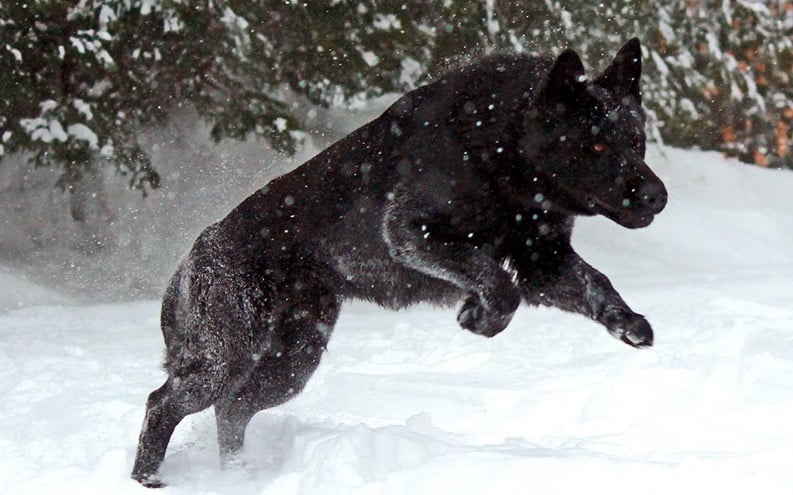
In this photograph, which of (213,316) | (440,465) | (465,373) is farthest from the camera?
(465,373)

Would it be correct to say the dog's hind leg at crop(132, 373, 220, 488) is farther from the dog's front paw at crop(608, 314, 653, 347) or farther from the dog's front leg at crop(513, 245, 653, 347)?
the dog's front paw at crop(608, 314, 653, 347)

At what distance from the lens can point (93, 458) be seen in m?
4.51

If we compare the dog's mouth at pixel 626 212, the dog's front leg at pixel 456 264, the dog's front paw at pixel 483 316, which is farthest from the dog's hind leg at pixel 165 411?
the dog's mouth at pixel 626 212

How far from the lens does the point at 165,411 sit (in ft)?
14.2

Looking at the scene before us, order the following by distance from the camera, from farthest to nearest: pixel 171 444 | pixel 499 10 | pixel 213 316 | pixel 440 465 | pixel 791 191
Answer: pixel 791 191 < pixel 499 10 < pixel 171 444 < pixel 213 316 < pixel 440 465

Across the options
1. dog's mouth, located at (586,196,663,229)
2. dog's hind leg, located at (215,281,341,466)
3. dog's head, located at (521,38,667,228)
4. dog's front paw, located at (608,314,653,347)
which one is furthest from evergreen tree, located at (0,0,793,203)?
dog's front paw, located at (608,314,653,347)

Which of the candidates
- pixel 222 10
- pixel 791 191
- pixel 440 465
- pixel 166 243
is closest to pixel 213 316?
pixel 440 465

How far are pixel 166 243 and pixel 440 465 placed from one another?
7.02 meters

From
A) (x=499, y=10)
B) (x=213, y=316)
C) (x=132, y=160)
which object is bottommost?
(x=213, y=316)

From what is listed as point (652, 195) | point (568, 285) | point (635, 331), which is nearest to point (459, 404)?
point (568, 285)

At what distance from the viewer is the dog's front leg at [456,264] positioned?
3.91 m

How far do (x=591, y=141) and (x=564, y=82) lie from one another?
0.83 feet

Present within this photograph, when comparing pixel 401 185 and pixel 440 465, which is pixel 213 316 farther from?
pixel 440 465

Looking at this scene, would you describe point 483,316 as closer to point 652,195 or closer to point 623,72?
point 652,195
